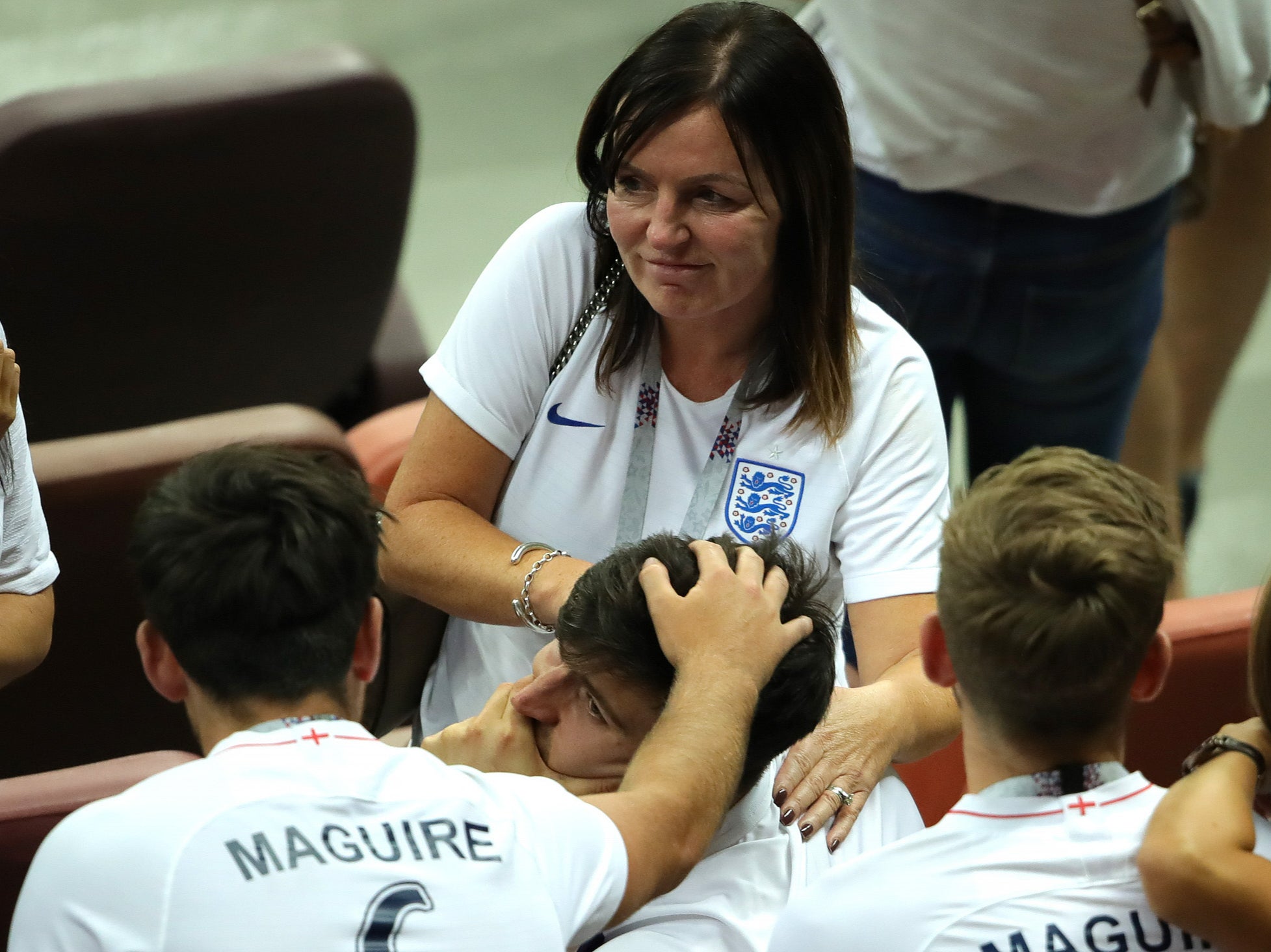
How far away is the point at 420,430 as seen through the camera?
1.83m

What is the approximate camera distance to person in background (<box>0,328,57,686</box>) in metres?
1.65

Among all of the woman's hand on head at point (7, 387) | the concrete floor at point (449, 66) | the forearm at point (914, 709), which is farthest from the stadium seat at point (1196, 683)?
the concrete floor at point (449, 66)

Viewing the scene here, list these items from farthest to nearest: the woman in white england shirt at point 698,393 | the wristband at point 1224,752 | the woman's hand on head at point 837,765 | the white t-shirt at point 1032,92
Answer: the white t-shirt at point 1032,92
the woman in white england shirt at point 698,393
the woman's hand on head at point 837,765
the wristband at point 1224,752

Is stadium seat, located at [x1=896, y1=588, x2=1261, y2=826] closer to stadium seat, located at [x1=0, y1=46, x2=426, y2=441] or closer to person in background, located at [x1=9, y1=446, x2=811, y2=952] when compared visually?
person in background, located at [x1=9, y1=446, x2=811, y2=952]

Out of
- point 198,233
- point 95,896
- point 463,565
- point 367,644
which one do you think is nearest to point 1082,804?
point 367,644

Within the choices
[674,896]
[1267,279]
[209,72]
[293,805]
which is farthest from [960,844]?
[1267,279]

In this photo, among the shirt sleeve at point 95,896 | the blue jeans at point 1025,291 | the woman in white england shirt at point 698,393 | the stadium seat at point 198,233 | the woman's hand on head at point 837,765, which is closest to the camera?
the shirt sleeve at point 95,896

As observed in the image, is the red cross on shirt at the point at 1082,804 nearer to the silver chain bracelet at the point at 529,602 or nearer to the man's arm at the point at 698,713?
the man's arm at the point at 698,713

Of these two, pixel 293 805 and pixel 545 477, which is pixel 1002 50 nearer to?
pixel 545 477

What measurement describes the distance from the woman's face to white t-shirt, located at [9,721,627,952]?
0.69 m

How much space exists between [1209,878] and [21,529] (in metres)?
1.24

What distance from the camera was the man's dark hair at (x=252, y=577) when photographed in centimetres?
114

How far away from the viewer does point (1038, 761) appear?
46.3 inches

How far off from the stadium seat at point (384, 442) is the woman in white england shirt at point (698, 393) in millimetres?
470
